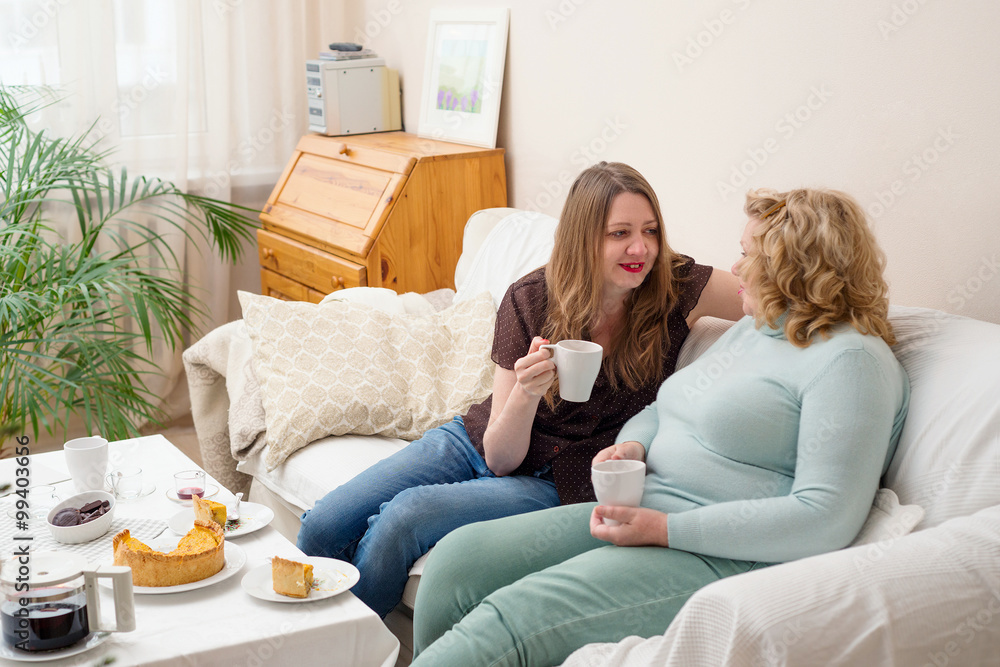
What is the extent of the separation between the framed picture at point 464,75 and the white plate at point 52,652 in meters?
2.19

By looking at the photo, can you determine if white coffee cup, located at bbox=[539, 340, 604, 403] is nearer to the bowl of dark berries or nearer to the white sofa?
the white sofa

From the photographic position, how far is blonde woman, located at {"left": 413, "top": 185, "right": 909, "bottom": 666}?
1.36 m

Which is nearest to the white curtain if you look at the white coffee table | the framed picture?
the framed picture

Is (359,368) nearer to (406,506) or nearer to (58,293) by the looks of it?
(406,506)

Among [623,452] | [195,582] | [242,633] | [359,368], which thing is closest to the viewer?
[242,633]

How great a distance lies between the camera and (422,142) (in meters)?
3.29

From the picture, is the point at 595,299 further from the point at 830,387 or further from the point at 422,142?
the point at 422,142

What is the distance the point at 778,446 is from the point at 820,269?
0.96 feet

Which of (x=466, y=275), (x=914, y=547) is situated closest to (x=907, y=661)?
(x=914, y=547)

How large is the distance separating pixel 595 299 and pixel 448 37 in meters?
1.78

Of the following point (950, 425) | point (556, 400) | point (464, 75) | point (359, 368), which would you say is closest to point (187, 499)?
point (359, 368)

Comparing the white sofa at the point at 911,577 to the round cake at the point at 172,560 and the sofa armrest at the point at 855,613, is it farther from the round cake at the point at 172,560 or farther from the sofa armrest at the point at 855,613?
the round cake at the point at 172,560

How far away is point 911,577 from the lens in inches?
46.1

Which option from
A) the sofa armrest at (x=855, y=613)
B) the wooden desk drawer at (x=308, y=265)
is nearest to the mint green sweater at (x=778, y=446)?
the sofa armrest at (x=855, y=613)
